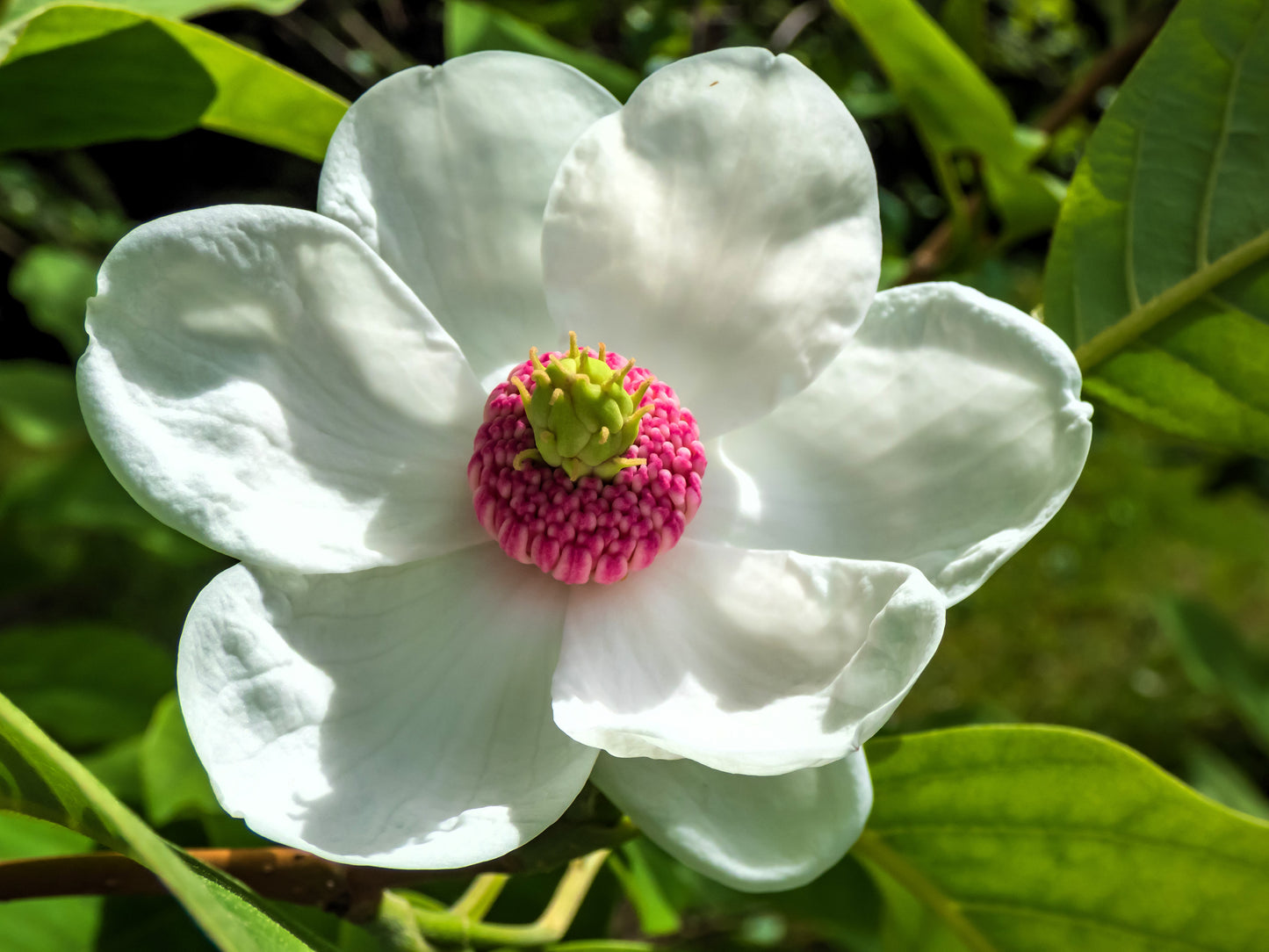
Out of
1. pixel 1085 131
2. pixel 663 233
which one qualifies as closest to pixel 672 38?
pixel 1085 131

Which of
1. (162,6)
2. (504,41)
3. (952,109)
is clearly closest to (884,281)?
(952,109)

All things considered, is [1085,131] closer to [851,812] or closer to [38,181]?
[851,812]

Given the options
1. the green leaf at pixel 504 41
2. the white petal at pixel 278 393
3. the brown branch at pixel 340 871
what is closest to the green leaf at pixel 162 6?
the green leaf at pixel 504 41

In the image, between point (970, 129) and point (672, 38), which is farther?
point (672, 38)

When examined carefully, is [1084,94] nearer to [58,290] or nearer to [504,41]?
[504,41]

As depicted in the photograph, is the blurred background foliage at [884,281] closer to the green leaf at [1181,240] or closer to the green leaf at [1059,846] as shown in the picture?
the green leaf at [1059,846]
